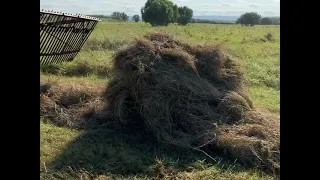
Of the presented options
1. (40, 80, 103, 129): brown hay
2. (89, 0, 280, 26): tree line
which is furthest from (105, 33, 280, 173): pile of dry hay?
(89, 0, 280, 26): tree line

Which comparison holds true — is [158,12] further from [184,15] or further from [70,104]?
[70,104]

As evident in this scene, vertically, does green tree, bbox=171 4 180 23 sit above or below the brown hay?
above

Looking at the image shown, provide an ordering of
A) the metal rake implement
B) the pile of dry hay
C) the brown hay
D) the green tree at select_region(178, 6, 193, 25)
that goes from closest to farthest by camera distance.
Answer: the pile of dry hay, the brown hay, the metal rake implement, the green tree at select_region(178, 6, 193, 25)

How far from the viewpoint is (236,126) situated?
432 centimetres

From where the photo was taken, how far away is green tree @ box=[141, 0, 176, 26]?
44.9ft

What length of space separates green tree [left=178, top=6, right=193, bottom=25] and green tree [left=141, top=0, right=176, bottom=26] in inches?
34.0

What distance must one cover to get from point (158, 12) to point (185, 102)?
10018mm

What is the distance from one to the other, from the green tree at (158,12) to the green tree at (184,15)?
86 cm

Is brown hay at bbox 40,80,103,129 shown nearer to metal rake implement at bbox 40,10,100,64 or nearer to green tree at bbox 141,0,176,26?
metal rake implement at bbox 40,10,100,64

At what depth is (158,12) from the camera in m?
14.2
